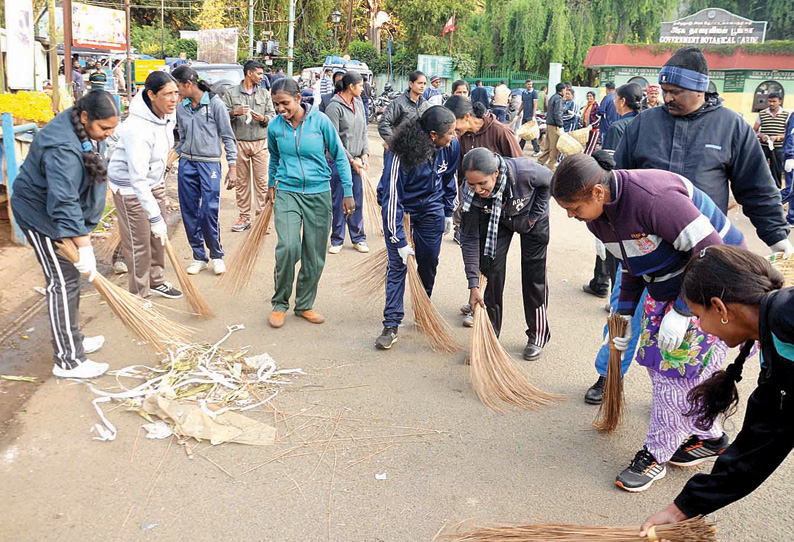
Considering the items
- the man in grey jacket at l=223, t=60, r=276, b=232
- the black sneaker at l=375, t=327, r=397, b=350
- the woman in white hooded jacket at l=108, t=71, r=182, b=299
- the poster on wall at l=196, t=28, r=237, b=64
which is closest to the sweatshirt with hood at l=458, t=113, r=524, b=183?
the black sneaker at l=375, t=327, r=397, b=350

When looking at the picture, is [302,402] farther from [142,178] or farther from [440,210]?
[142,178]

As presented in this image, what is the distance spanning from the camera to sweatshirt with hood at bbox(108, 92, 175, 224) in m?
4.66

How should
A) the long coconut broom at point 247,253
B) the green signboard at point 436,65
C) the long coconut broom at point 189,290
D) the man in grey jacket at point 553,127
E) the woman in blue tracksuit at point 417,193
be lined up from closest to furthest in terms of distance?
the woman in blue tracksuit at point 417,193 < the long coconut broom at point 189,290 < the long coconut broom at point 247,253 < the man in grey jacket at point 553,127 < the green signboard at point 436,65

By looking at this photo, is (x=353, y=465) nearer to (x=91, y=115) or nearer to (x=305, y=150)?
(x=91, y=115)

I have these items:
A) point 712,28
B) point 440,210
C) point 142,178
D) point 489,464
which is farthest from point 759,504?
point 712,28

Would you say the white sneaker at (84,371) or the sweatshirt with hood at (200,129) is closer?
the white sneaker at (84,371)

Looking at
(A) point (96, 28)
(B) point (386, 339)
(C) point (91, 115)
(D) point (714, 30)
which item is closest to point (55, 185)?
(C) point (91, 115)

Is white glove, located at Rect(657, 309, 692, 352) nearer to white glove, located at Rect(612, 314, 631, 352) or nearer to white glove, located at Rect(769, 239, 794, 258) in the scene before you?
white glove, located at Rect(612, 314, 631, 352)

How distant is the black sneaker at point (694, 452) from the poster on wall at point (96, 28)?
81.7ft

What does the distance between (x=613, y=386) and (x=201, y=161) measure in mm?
4043

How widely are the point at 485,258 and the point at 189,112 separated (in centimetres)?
310

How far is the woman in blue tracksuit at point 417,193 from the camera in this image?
417cm

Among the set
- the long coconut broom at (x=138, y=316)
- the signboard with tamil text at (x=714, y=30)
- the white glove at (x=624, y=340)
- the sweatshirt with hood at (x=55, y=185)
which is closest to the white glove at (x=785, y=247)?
the white glove at (x=624, y=340)

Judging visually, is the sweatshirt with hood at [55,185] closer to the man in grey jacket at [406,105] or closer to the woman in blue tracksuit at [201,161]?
the woman in blue tracksuit at [201,161]
